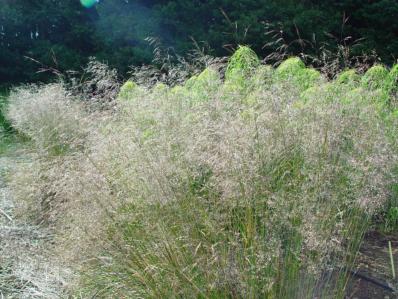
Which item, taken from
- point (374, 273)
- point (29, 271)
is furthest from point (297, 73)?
point (29, 271)

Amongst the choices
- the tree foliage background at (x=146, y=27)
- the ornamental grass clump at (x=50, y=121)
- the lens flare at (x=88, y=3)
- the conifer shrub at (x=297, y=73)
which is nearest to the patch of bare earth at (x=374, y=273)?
the conifer shrub at (x=297, y=73)

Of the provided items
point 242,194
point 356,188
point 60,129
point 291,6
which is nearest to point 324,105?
point 356,188

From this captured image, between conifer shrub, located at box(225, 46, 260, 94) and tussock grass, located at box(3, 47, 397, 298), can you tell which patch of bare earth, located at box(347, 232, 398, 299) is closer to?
tussock grass, located at box(3, 47, 397, 298)

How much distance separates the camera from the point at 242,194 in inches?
84.2

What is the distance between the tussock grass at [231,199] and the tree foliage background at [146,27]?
28.3 feet

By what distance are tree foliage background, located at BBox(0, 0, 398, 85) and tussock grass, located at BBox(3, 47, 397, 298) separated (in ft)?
28.3

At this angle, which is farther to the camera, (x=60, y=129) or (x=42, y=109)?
(x=42, y=109)

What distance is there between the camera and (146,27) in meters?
12.3

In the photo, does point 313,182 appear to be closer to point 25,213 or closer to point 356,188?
point 356,188

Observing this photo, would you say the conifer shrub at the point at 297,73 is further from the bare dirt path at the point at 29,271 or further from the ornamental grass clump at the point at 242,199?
the bare dirt path at the point at 29,271

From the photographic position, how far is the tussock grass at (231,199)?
210 centimetres

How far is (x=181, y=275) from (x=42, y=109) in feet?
12.5

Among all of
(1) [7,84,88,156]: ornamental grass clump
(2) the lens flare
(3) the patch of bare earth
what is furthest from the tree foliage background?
(3) the patch of bare earth

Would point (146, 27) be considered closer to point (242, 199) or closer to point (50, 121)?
point (50, 121)
